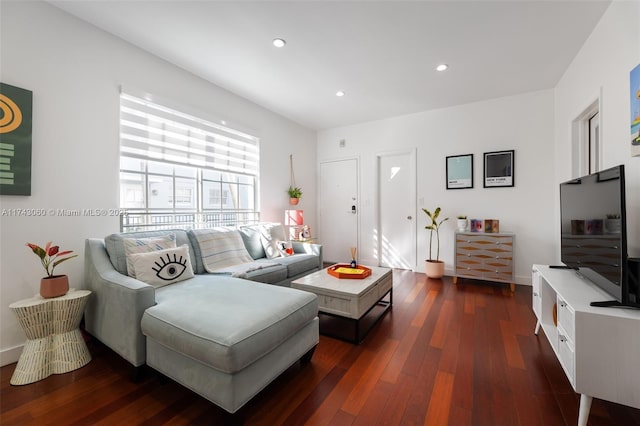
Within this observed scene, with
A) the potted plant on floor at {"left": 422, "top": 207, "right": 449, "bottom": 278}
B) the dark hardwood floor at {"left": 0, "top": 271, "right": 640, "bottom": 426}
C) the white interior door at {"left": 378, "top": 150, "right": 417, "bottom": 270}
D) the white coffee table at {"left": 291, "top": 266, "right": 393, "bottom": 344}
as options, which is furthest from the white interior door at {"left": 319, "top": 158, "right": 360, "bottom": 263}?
the dark hardwood floor at {"left": 0, "top": 271, "right": 640, "bottom": 426}

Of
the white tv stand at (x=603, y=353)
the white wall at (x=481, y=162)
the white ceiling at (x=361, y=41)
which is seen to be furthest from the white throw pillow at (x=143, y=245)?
the white wall at (x=481, y=162)

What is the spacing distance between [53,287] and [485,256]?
14.0 ft

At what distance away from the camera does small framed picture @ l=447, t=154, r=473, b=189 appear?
12.5 ft

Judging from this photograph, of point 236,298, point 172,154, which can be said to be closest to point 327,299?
point 236,298

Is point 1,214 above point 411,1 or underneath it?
underneath

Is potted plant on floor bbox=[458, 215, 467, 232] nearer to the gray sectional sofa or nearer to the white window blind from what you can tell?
the gray sectional sofa

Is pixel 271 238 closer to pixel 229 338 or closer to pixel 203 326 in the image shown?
pixel 203 326

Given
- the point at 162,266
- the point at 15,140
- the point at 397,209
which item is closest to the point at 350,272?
the point at 162,266

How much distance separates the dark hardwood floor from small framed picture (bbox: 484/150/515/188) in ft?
7.17

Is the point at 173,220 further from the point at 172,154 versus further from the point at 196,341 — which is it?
the point at 196,341

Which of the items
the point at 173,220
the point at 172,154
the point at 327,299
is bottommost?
the point at 327,299

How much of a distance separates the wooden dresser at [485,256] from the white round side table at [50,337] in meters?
Answer: 3.92

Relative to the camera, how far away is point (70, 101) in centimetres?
207

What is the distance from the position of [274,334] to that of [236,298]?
410mm
